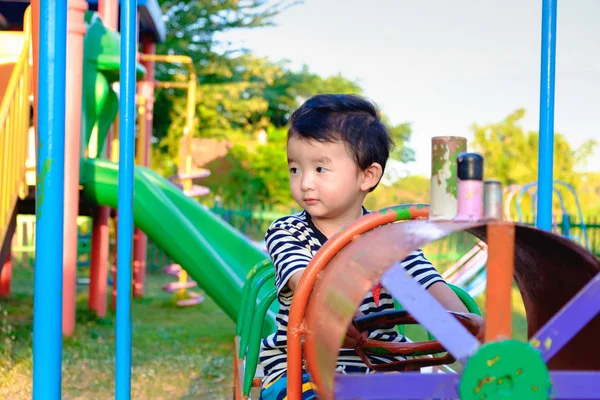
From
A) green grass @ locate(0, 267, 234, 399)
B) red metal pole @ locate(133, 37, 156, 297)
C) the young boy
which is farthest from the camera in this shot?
red metal pole @ locate(133, 37, 156, 297)

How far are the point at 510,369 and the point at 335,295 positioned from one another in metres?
0.28

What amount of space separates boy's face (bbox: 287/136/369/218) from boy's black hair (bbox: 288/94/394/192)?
22 millimetres

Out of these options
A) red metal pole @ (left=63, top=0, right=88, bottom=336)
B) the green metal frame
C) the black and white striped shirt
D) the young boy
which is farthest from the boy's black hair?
red metal pole @ (left=63, top=0, right=88, bottom=336)

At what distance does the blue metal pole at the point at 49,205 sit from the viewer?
1.56 m

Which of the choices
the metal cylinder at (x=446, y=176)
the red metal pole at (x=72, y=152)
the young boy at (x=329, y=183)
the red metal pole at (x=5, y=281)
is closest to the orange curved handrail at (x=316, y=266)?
the metal cylinder at (x=446, y=176)

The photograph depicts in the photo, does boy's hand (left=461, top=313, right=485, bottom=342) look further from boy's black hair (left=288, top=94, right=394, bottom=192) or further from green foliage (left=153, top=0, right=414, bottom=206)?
green foliage (left=153, top=0, right=414, bottom=206)

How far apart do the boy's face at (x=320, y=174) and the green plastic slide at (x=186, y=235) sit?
111 inches

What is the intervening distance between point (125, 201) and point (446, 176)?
131 cm

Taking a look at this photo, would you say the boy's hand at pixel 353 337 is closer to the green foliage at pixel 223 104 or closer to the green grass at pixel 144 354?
the green grass at pixel 144 354

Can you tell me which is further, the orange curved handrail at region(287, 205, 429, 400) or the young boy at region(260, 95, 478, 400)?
the young boy at region(260, 95, 478, 400)

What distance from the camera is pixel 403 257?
103cm

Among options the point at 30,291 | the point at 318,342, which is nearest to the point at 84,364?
the point at 318,342

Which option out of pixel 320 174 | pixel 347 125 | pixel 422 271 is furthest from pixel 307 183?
pixel 422 271

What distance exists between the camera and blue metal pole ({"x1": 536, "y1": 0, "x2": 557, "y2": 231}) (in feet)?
6.82
